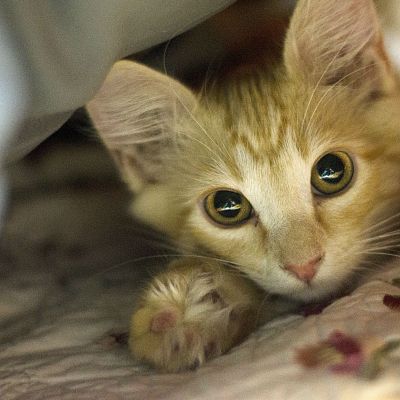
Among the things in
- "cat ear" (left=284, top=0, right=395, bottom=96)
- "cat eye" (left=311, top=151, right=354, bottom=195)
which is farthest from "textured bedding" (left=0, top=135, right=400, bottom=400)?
"cat ear" (left=284, top=0, right=395, bottom=96)

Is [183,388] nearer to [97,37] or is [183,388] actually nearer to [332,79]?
[97,37]

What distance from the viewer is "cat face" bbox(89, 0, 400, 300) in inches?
36.7

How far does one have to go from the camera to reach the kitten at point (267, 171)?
2.95ft

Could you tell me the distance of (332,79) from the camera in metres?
1.06

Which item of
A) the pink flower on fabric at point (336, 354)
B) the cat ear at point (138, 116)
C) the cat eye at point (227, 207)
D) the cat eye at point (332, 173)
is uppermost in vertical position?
the cat ear at point (138, 116)

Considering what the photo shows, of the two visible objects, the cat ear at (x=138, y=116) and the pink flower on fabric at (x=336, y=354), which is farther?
the cat ear at (x=138, y=116)

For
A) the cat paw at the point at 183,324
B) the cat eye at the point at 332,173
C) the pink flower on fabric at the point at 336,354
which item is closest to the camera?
the pink flower on fabric at the point at 336,354

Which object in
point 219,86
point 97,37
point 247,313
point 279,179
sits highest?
point 97,37

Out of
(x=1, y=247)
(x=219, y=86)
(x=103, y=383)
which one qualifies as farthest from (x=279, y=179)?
(x=1, y=247)

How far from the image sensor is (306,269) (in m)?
0.89

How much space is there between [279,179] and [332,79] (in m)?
0.24

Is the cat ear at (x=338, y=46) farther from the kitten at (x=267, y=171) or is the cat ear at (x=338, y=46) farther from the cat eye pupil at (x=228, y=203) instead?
the cat eye pupil at (x=228, y=203)

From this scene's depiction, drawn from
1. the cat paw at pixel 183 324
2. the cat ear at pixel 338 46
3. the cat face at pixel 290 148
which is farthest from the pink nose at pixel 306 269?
the cat ear at pixel 338 46

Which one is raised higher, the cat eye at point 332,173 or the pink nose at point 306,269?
the cat eye at point 332,173
